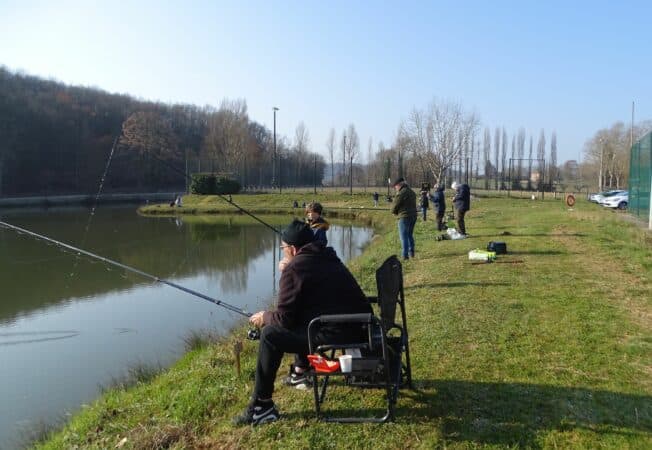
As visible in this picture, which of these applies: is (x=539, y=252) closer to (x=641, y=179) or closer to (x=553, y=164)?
(x=641, y=179)

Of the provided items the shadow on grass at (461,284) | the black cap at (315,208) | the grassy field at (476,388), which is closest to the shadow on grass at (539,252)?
the grassy field at (476,388)

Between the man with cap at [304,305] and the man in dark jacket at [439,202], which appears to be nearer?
the man with cap at [304,305]

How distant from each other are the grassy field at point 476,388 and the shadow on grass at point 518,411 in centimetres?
1

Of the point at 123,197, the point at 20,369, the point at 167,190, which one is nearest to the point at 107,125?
the point at 167,190

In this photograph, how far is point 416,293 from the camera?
7.13m

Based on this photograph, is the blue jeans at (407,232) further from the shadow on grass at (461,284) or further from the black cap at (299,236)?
the black cap at (299,236)

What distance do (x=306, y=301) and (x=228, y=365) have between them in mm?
2014

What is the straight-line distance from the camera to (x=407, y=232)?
10180mm

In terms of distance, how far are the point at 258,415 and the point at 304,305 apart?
834 millimetres

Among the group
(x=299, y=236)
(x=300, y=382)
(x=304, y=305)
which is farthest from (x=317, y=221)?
(x=304, y=305)

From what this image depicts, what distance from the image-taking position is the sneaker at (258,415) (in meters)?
3.36

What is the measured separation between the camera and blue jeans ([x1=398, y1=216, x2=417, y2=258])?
995cm

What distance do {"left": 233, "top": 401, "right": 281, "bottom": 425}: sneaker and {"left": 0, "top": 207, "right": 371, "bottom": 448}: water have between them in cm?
291

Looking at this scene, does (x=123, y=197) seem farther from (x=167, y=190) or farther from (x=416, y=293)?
(x=416, y=293)
